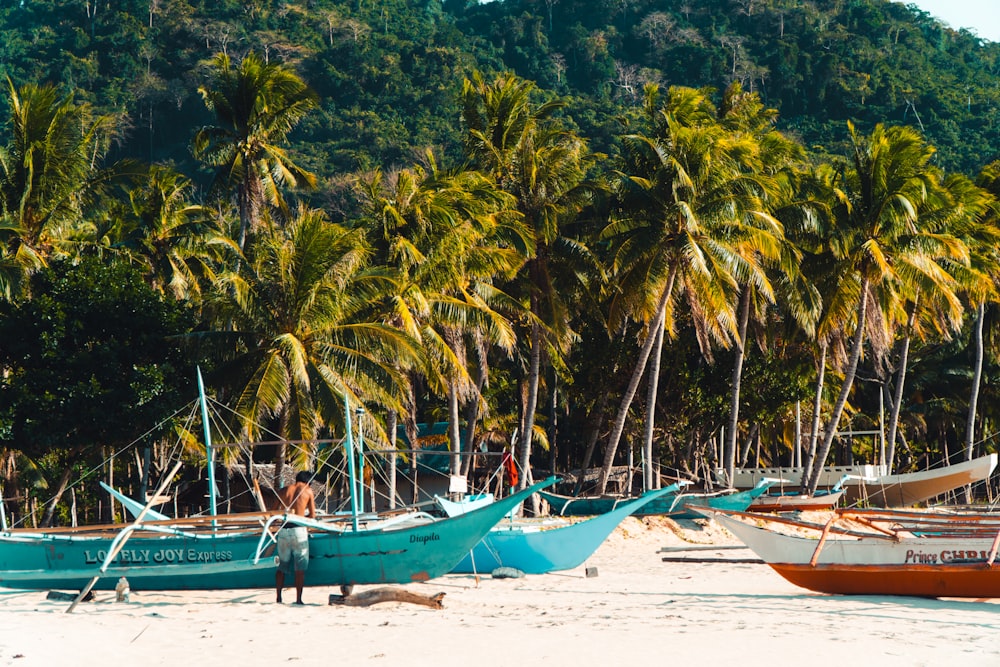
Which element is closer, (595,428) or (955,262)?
(955,262)

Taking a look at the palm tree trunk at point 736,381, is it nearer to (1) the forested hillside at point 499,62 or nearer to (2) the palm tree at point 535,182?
(2) the palm tree at point 535,182

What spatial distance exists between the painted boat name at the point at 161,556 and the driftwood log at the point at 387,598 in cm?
246

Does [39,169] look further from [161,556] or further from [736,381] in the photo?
[736,381]

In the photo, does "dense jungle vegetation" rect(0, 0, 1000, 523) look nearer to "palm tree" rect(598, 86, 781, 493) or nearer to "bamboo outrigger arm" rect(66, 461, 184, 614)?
"palm tree" rect(598, 86, 781, 493)

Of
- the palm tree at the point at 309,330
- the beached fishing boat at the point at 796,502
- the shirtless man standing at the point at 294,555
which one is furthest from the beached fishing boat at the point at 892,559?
the palm tree at the point at 309,330

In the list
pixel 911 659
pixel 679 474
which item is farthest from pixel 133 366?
pixel 679 474

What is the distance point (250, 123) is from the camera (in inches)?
1138

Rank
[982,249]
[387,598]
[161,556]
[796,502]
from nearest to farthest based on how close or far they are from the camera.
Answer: [387,598] < [161,556] < [796,502] < [982,249]

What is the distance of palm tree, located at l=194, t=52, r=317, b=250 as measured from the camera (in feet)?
93.9

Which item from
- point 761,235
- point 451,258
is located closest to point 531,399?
point 451,258

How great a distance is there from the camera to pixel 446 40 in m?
92.2

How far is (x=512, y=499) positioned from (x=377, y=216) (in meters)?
13.0

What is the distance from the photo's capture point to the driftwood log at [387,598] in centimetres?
1454

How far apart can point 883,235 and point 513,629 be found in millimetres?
20639
